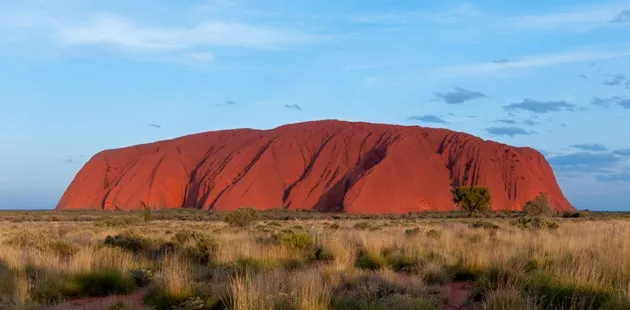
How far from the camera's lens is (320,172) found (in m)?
73.7

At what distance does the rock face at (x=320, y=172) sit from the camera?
69688 millimetres

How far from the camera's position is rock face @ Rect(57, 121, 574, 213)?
69688 mm

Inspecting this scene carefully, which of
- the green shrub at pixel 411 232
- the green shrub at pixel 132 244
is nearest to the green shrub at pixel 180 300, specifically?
the green shrub at pixel 132 244

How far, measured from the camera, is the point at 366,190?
6619 centimetres

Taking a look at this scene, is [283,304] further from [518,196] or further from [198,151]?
[198,151]

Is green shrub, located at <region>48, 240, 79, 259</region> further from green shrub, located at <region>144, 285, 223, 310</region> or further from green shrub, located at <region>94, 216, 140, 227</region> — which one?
green shrub, located at <region>94, 216, 140, 227</region>

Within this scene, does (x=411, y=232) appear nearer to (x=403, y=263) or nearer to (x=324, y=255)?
(x=324, y=255)

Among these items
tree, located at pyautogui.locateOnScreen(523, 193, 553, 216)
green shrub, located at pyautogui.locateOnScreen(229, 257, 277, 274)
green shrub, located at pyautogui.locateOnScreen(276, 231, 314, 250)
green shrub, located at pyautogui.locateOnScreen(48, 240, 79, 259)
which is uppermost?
tree, located at pyautogui.locateOnScreen(523, 193, 553, 216)

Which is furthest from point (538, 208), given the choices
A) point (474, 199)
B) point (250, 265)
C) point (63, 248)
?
point (250, 265)

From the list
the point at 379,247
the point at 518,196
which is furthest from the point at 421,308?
the point at 518,196

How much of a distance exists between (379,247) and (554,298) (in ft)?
24.1

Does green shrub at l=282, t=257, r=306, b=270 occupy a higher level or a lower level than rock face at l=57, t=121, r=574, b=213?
lower

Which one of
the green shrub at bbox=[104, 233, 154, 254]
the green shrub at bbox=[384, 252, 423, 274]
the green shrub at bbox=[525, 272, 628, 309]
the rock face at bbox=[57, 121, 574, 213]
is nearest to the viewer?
the green shrub at bbox=[525, 272, 628, 309]

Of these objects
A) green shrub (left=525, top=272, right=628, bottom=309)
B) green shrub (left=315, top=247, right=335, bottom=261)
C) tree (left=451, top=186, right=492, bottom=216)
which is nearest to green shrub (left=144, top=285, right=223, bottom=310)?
green shrub (left=525, top=272, right=628, bottom=309)
